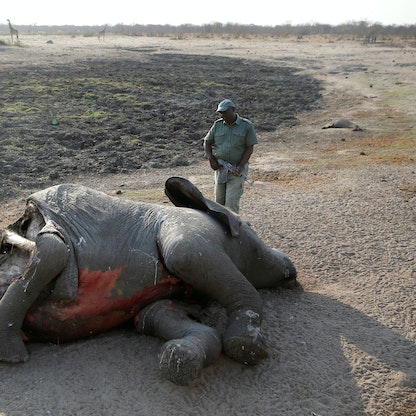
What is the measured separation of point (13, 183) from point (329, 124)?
8.98 metres

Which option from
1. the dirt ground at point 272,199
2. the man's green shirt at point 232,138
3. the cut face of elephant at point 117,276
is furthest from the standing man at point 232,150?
the cut face of elephant at point 117,276

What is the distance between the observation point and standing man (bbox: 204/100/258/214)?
7.43m

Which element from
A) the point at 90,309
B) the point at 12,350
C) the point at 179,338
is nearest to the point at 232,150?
the point at 90,309

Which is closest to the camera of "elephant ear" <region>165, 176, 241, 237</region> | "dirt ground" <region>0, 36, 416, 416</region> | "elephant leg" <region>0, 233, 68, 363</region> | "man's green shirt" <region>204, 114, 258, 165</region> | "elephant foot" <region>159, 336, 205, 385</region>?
"elephant foot" <region>159, 336, 205, 385</region>

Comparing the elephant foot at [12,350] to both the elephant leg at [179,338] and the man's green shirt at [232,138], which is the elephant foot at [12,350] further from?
the man's green shirt at [232,138]

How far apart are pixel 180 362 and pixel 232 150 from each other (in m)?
4.28

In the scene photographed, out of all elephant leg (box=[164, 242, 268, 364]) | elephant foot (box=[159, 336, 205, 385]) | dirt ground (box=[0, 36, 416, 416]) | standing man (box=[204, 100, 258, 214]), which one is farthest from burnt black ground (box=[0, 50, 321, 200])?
elephant foot (box=[159, 336, 205, 385])

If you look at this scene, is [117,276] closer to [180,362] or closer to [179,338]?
[179,338]

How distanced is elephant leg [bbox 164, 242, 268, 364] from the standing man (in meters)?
3.30

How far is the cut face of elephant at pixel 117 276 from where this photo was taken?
403 centimetres

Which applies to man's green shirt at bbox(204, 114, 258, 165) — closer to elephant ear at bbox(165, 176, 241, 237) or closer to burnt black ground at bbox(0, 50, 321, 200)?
elephant ear at bbox(165, 176, 241, 237)

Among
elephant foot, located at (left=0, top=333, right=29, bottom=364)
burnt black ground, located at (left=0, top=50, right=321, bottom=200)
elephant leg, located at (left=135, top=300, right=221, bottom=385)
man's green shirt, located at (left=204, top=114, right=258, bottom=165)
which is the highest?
man's green shirt, located at (left=204, top=114, right=258, bottom=165)

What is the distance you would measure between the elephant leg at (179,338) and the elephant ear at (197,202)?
79cm

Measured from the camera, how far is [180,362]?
3.65 metres
